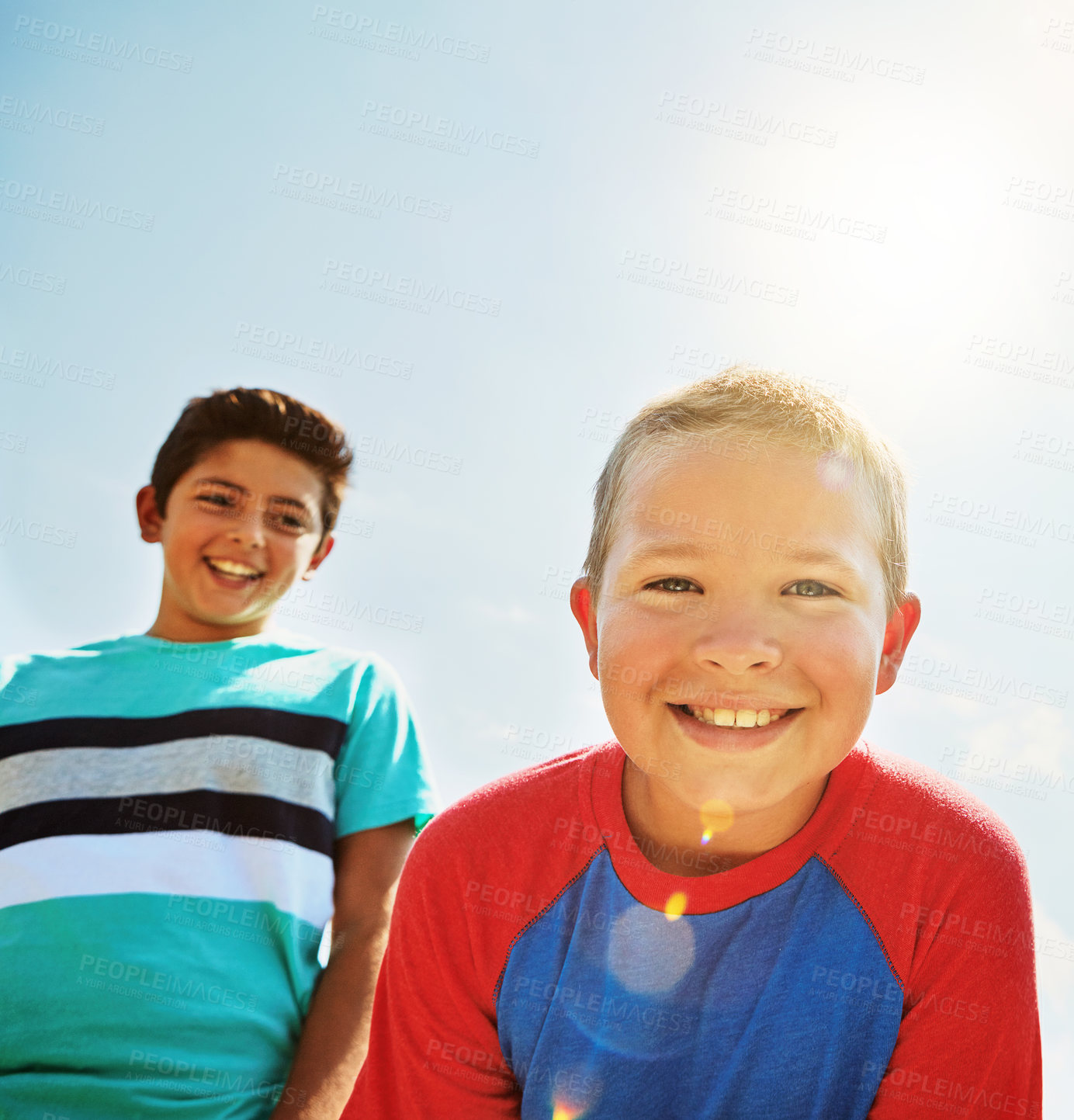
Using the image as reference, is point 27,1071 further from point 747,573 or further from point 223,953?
point 747,573

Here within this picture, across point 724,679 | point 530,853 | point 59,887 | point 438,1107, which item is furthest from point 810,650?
point 59,887

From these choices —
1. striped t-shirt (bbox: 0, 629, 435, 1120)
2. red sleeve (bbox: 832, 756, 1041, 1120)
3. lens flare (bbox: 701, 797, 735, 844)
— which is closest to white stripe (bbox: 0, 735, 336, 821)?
striped t-shirt (bbox: 0, 629, 435, 1120)

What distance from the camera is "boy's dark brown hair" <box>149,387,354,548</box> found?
2.58 meters

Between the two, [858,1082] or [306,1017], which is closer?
[858,1082]

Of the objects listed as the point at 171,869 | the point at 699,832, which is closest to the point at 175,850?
the point at 171,869

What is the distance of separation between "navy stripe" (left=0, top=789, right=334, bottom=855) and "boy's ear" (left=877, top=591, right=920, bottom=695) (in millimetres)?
1354

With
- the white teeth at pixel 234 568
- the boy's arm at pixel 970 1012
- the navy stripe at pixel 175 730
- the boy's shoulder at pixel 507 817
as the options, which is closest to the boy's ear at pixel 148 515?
the white teeth at pixel 234 568

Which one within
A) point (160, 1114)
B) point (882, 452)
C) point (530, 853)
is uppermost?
point (882, 452)

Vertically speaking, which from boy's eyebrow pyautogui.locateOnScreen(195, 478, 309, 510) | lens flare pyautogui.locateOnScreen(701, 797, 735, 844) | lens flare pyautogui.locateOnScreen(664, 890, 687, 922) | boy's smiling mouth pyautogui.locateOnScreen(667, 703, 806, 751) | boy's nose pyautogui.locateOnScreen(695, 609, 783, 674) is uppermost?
boy's eyebrow pyautogui.locateOnScreen(195, 478, 309, 510)

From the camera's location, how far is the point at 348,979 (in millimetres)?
1927

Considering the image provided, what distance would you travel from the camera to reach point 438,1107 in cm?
150

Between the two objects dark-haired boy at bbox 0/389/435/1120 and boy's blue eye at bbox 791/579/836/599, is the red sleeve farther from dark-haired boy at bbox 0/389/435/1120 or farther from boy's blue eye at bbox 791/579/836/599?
dark-haired boy at bbox 0/389/435/1120

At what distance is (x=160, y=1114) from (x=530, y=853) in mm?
912

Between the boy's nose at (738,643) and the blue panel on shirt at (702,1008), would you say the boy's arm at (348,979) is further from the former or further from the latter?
the boy's nose at (738,643)
